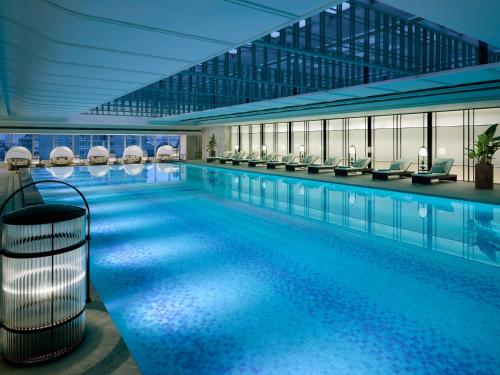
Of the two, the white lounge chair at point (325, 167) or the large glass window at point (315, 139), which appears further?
the large glass window at point (315, 139)

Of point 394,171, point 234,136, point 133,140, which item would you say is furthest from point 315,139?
point 133,140

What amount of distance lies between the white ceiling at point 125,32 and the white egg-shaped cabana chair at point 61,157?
73.4ft

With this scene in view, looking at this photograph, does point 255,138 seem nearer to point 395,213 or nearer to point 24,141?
point 24,141

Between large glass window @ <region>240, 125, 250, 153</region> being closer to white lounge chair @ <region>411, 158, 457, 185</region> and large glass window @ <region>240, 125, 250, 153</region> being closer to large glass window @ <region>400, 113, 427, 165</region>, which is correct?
large glass window @ <region>400, 113, 427, 165</region>

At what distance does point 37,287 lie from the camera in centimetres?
276

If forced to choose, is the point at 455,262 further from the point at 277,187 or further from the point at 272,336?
the point at 277,187

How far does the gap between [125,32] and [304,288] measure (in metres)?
3.96

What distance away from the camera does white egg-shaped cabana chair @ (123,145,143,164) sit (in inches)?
1250

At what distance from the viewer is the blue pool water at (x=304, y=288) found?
3.31 metres

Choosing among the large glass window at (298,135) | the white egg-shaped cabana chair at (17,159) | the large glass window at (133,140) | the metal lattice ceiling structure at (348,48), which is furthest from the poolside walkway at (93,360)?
the large glass window at (133,140)

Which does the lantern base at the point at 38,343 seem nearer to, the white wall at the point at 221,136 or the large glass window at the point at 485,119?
the large glass window at the point at 485,119

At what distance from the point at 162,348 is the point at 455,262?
4.74m

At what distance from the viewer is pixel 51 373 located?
8.34 ft

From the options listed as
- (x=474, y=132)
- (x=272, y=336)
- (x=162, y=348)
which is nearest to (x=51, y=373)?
(x=162, y=348)
